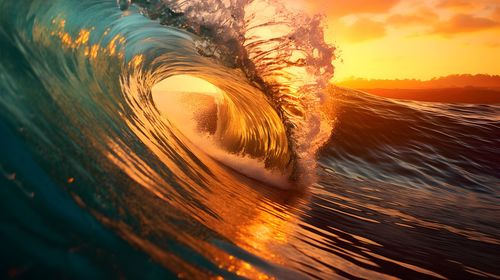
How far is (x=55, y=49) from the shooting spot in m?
3.79

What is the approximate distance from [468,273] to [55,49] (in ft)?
12.9

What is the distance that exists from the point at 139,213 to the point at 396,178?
257 inches

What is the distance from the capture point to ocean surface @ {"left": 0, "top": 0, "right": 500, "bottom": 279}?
1.79 metres

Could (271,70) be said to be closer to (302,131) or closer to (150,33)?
(302,131)

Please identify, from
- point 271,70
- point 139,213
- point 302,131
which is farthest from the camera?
point 302,131

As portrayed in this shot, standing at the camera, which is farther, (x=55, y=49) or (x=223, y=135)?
(x=223, y=135)

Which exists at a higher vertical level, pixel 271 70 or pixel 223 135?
pixel 271 70

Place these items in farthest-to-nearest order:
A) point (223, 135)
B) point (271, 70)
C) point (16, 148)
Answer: point (223, 135) < point (271, 70) < point (16, 148)

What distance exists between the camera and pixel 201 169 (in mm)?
4594

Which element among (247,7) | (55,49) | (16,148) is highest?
(247,7)

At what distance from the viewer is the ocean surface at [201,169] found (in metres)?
1.79

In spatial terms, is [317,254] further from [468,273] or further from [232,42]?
[232,42]

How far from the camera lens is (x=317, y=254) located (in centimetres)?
270

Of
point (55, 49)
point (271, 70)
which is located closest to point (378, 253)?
point (271, 70)
